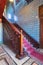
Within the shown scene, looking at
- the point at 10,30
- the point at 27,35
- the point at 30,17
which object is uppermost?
the point at 30,17

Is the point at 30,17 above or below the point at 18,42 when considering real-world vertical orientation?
above

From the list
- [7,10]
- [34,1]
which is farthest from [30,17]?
[7,10]

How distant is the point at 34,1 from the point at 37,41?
2.51 metres

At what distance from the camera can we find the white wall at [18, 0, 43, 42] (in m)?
6.31

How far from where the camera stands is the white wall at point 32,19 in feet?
20.7

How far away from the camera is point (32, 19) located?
6.62 metres

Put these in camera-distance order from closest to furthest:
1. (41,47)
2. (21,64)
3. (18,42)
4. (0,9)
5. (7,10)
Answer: (21,64)
(18,42)
(0,9)
(41,47)
(7,10)

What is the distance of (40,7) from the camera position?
630 cm

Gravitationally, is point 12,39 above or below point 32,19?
below

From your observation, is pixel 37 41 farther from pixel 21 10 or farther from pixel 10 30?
pixel 21 10

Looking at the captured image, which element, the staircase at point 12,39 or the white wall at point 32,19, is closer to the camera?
the staircase at point 12,39

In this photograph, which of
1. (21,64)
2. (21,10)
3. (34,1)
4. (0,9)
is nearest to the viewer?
(21,64)

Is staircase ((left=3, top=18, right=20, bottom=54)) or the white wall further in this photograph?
the white wall

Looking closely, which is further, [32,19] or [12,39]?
[32,19]
